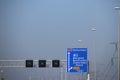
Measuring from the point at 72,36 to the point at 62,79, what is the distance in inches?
158

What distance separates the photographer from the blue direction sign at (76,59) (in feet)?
79.5

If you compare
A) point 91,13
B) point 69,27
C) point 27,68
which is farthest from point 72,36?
point 27,68

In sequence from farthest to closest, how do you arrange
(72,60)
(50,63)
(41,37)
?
1. (41,37)
2. (50,63)
3. (72,60)

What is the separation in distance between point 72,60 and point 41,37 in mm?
6640

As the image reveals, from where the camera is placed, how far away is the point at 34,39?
99.1 feet

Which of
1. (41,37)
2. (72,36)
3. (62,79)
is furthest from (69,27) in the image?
(62,79)

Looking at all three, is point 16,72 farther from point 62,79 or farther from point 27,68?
point 62,79

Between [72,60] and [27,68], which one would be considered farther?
[27,68]

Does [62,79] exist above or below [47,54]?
below

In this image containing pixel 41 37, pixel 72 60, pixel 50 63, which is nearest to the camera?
pixel 72 60

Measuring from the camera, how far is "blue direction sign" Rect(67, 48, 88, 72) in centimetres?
2423

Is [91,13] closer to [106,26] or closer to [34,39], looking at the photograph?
[106,26]

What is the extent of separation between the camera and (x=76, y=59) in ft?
79.5

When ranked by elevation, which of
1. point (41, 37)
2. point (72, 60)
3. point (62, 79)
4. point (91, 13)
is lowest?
point (62, 79)
